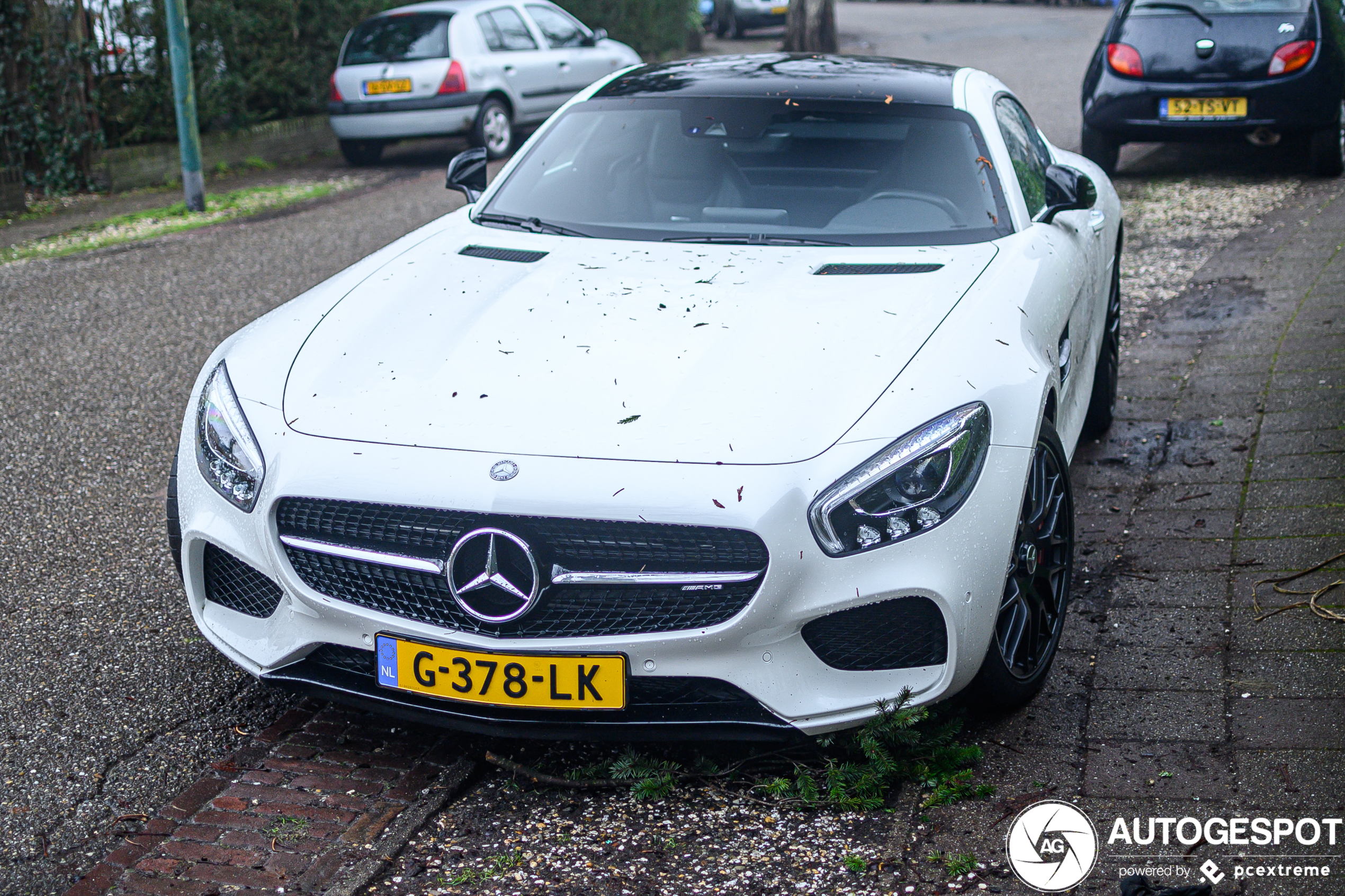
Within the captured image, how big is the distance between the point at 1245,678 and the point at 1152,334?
12.0 feet

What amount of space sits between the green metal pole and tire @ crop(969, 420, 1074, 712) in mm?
9167

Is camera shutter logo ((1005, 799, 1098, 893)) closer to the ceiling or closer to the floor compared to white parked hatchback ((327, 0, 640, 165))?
closer to the floor

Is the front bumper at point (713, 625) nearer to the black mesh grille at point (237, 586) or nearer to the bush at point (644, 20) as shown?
the black mesh grille at point (237, 586)

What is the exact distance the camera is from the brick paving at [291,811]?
269 centimetres

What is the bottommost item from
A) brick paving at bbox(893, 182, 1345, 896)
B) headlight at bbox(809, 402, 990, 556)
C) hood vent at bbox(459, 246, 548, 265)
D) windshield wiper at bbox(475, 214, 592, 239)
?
brick paving at bbox(893, 182, 1345, 896)

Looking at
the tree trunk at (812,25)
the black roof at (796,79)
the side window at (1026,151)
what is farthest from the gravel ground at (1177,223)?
the tree trunk at (812,25)

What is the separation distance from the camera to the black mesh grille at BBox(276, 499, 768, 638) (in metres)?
2.75

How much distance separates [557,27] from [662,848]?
1289cm

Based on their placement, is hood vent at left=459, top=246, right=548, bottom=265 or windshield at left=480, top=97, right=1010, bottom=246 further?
windshield at left=480, top=97, right=1010, bottom=246

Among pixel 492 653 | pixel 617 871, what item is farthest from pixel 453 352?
pixel 617 871

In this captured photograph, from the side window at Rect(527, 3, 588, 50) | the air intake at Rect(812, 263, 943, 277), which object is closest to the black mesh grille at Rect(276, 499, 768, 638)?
the air intake at Rect(812, 263, 943, 277)

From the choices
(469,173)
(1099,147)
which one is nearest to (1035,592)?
(469,173)

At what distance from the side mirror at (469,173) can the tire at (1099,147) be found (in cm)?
687

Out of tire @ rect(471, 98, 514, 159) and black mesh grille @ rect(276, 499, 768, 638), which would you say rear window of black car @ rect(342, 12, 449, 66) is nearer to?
tire @ rect(471, 98, 514, 159)
